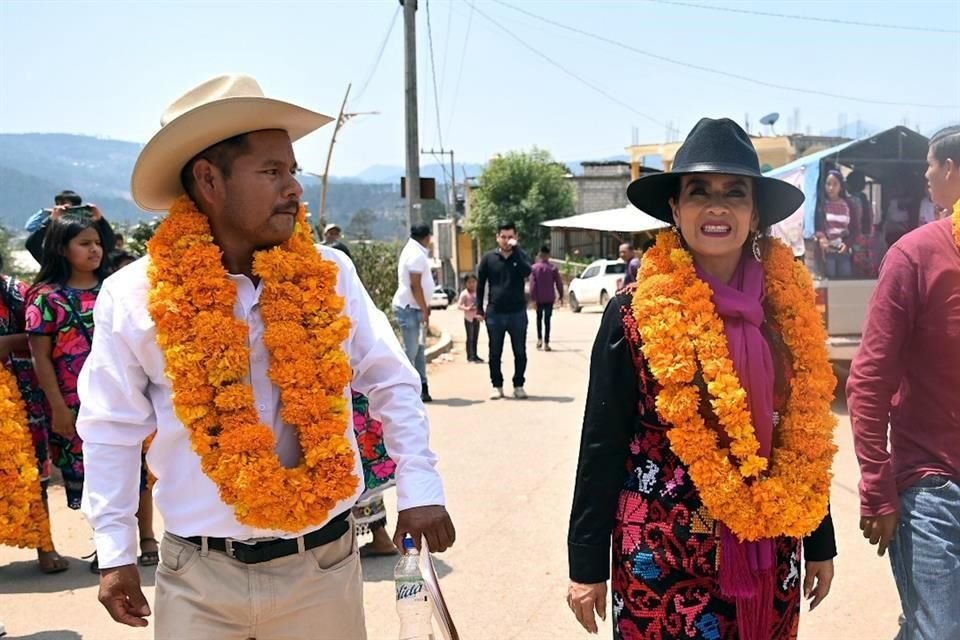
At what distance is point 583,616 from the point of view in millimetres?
2555

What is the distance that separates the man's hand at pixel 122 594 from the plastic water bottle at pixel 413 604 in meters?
0.67

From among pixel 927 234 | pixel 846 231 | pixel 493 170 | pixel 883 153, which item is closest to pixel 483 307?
pixel 846 231

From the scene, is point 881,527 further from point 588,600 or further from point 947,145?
point 947,145

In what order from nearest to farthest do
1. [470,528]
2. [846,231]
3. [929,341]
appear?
[929,341] → [470,528] → [846,231]

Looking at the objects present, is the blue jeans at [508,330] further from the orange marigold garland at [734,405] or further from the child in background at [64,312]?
the orange marigold garland at [734,405]

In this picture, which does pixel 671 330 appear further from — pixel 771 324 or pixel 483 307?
pixel 483 307

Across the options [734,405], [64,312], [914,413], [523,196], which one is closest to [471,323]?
[64,312]

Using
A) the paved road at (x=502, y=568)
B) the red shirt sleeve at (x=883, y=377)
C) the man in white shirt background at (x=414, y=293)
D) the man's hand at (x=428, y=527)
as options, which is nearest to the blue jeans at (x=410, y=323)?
the man in white shirt background at (x=414, y=293)

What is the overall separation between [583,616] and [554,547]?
275cm

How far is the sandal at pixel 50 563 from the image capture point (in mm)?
5145

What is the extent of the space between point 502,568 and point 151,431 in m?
2.90

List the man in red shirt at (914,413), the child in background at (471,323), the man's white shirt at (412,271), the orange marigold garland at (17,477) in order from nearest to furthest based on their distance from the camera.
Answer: the man in red shirt at (914,413) < the orange marigold garland at (17,477) < the man's white shirt at (412,271) < the child in background at (471,323)

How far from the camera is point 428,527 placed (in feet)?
7.90

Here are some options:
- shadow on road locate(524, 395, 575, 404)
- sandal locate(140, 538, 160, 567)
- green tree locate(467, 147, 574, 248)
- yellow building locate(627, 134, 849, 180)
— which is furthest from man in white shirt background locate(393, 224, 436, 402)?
green tree locate(467, 147, 574, 248)
